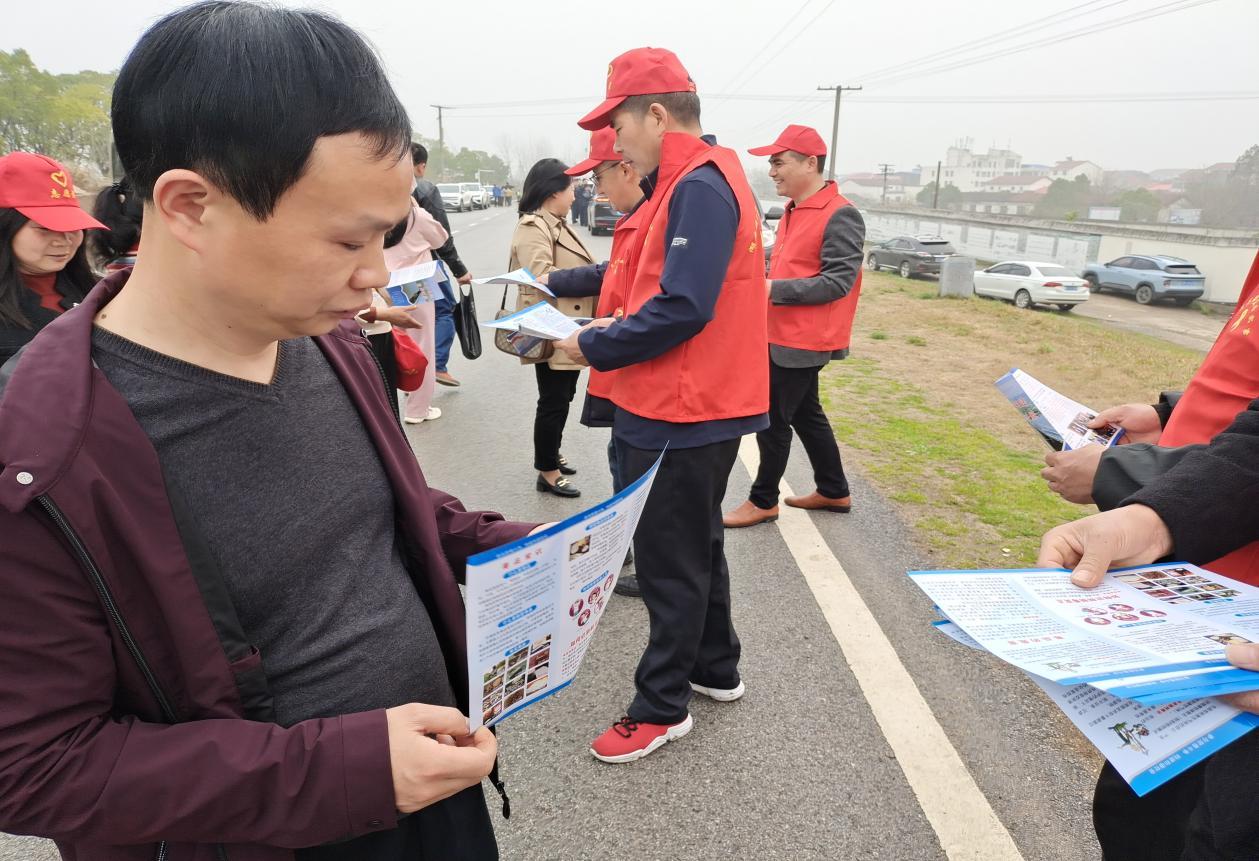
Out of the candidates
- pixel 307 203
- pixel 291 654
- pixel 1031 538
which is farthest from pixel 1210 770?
pixel 1031 538

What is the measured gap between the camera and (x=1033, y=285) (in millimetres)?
22500

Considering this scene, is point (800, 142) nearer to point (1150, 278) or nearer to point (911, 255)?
point (911, 255)

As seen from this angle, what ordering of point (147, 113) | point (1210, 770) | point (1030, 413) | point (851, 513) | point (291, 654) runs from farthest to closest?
point (851, 513)
point (1030, 413)
point (1210, 770)
point (291, 654)
point (147, 113)

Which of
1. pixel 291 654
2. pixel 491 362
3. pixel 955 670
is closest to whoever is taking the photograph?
pixel 291 654

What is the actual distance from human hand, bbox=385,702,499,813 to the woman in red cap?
101 inches

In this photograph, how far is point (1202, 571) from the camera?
4.13ft

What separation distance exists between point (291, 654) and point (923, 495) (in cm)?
432

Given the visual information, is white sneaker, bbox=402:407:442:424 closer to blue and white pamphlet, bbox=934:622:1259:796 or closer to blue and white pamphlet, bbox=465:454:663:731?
blue and white pamphlet, bbox=465:454:663:731

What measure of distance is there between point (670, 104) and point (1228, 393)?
5.39 ft

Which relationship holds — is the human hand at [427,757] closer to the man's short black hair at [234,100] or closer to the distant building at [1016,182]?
the man's short black hair at [234,100]

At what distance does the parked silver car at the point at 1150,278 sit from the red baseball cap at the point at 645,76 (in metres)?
33.5

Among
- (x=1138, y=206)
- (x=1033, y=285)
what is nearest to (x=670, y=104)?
(x=1033, y=285)

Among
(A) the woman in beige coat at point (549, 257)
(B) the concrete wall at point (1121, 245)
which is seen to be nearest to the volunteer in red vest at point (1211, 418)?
(A) the woman in beige coat at point (549, 257)

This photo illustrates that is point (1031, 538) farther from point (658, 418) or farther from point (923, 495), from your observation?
point (658, 418)
